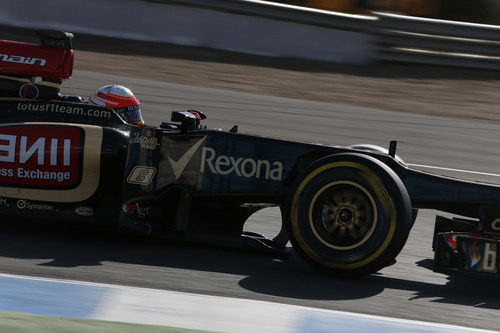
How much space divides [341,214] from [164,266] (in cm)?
118

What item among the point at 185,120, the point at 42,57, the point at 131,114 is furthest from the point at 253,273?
the point at 42,57

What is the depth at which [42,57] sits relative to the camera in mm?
6195

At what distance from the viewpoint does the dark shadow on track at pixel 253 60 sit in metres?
13.5

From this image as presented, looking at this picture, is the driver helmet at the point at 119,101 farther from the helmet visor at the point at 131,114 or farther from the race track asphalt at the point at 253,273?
the race track asphalt at the point at 253,273

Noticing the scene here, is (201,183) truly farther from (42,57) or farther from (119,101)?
(42,57)

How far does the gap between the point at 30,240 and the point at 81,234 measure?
392 millimetres

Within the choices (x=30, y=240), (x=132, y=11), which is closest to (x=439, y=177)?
(x=30, y=240)

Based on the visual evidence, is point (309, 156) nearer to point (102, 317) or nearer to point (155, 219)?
point (155, 219)

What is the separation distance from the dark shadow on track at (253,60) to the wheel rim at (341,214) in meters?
8.39

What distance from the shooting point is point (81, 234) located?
5.89 meters

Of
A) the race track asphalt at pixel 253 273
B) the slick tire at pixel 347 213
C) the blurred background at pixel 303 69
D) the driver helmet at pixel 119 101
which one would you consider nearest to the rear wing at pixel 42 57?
the driver helmet at pixel 119 101

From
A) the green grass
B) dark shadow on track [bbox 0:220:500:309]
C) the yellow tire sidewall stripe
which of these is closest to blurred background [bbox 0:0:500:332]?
dark shadow on track [bbox 0:220:500:309]

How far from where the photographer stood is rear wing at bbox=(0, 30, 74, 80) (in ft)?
20.1

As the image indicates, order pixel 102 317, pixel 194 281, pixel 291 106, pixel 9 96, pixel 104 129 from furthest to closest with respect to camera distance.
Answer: pixel 291 106, pixel 9 96, pixel 104 129, pixel 194 281, pixel 102 317
